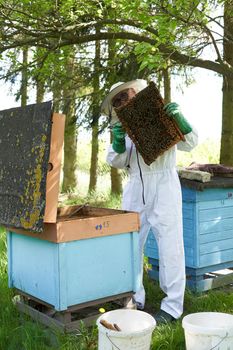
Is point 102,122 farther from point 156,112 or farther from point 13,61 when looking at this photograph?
point 156,112

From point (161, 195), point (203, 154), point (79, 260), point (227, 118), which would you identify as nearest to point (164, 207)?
point (161, 195)

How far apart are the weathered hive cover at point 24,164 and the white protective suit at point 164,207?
2.60ft

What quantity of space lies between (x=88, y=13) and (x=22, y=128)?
10.9 feet

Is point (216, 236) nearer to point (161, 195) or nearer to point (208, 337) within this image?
point (161, 195)

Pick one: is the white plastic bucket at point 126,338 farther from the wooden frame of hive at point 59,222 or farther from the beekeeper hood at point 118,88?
the beekeeper hood at point 118,88

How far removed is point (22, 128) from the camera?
9.17 ft

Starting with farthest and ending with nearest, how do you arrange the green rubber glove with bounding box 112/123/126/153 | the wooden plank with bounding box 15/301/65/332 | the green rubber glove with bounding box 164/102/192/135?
the green rubber glove with bounding box 112/123/126/153, the green rubber glove with bounding box 164/102/192/135, the wooden plank with bounding box 15/301/65/332

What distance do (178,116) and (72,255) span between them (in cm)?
115

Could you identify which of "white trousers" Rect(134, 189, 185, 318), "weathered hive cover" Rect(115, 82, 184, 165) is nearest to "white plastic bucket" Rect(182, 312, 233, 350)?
"white trousers" Rect(134, 189, 185, 318)

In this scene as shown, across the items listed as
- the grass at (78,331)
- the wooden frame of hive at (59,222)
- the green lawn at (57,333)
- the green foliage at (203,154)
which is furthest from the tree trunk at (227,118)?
the green foliage at (203,154)

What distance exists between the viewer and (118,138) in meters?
3.15

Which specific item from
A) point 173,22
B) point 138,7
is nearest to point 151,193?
point 173,22

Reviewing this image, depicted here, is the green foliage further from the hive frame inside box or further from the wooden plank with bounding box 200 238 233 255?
the hive frame inside box

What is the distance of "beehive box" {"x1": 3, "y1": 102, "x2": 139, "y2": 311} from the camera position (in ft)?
8.75
